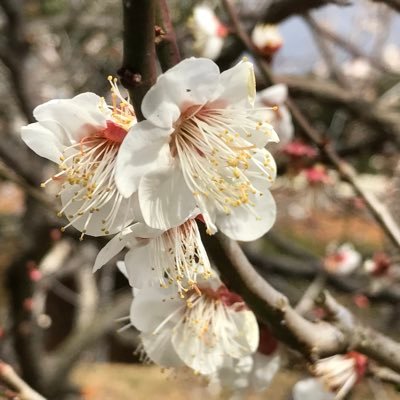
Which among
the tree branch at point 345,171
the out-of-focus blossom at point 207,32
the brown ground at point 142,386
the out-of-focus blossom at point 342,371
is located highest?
the out-of-focus blossom at point 207,32

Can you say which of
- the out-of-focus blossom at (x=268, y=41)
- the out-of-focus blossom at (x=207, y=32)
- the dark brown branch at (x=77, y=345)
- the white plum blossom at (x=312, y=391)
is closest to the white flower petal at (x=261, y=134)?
the white plum blossom at (x=312, y=391)

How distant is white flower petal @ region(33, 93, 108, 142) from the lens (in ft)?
1.64

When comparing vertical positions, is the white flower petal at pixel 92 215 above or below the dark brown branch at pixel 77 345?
above

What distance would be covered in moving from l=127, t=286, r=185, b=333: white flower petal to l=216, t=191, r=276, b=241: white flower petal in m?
0.15

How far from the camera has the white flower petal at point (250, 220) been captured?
53 centimetres

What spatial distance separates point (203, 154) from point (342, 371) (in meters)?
0.48

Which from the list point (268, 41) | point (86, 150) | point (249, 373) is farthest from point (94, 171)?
point (268, 41)

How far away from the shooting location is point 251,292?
0.58 metres

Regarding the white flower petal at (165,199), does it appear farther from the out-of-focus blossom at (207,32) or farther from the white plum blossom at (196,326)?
the out-of-focus blossom at (207,32)

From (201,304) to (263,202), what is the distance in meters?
0.19

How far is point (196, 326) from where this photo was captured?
0.66 m

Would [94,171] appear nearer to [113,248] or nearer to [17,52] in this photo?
[113,248]

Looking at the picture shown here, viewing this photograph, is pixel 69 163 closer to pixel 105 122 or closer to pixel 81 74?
pixel 105 122

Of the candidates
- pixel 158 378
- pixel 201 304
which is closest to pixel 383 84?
pixel 158 378
